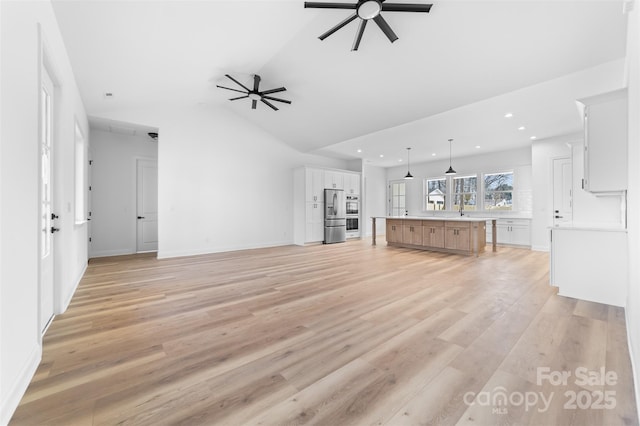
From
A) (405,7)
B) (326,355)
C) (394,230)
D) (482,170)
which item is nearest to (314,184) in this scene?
(394,230)

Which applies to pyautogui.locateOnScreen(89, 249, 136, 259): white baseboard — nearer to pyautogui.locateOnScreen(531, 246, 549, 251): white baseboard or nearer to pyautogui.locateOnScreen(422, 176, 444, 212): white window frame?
pyautogui.locateOnScreen(422, 176, 444, 212): white window frame

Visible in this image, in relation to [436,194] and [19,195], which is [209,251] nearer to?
[19,195]

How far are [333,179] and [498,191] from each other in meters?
5.11

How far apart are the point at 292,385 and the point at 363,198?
27.9 ft

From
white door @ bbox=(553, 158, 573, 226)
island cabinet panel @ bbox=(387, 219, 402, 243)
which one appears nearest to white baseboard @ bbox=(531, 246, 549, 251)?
white door @ bbox=(553, 158, 573, 226)

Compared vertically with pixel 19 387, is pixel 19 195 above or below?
above

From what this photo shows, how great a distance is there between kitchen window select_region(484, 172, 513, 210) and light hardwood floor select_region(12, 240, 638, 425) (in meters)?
5.25

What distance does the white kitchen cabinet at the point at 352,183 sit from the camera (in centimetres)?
936

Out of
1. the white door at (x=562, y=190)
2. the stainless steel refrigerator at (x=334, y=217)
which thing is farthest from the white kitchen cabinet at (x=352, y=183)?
the white door at (x=562, y=190)

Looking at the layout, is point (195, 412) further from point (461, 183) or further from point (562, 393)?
point (461, 183)

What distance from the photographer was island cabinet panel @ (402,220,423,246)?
706 centimetres

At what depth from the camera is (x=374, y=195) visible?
11.0 m

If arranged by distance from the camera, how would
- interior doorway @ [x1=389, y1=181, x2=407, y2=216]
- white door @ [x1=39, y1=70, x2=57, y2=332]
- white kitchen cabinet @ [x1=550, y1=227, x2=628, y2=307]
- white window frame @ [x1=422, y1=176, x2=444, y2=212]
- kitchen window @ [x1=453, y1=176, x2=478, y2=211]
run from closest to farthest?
1. white door @ [x1=39, y1=70, x2=57, y2=332]
2. white kitchen cabinet @ [x1=550, y1=227, x2=628, y2=307]
3. kitchen window @ [x1=453, y1=176, x2=478, y2=211]
4. white window frame @ [x1=422, y1=176, x2=444, y2=212]
5. interior doorway @ [x1=389, y1=181, x2=407, y2=216]

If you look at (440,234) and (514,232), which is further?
(514,232)
